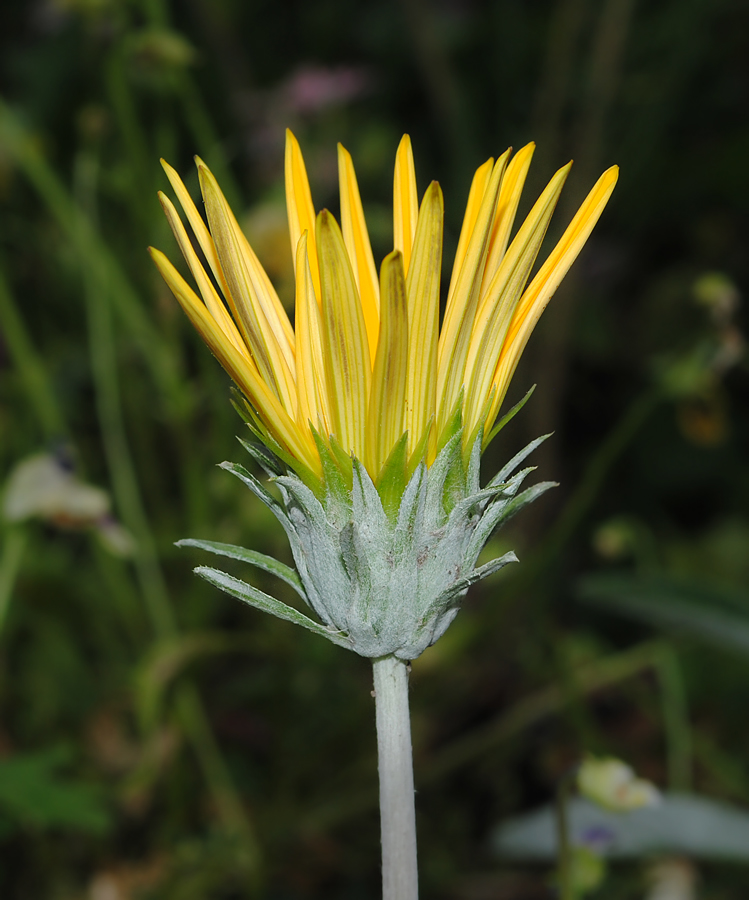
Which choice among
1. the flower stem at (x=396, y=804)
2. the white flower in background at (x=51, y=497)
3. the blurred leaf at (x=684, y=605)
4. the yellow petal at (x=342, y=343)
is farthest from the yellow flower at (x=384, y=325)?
the blurred leaf at (x=684, y=605)

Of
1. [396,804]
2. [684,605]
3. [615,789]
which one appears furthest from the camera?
[684,605]

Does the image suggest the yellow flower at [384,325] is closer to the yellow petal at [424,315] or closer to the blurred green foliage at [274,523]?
the yellow petal at [424,315]

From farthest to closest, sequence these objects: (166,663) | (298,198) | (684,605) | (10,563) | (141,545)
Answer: (141,545)
(166,663)
(684,605)
(10,563)
(298,198)

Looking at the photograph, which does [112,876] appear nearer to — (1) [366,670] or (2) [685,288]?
(1) [366,670]

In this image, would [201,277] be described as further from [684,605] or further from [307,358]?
[684,605]

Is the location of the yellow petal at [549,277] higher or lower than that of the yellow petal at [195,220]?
lower

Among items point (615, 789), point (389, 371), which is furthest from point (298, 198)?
point (615, 789)

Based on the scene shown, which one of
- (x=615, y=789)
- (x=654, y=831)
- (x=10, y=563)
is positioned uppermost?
(x=10, y=563)
